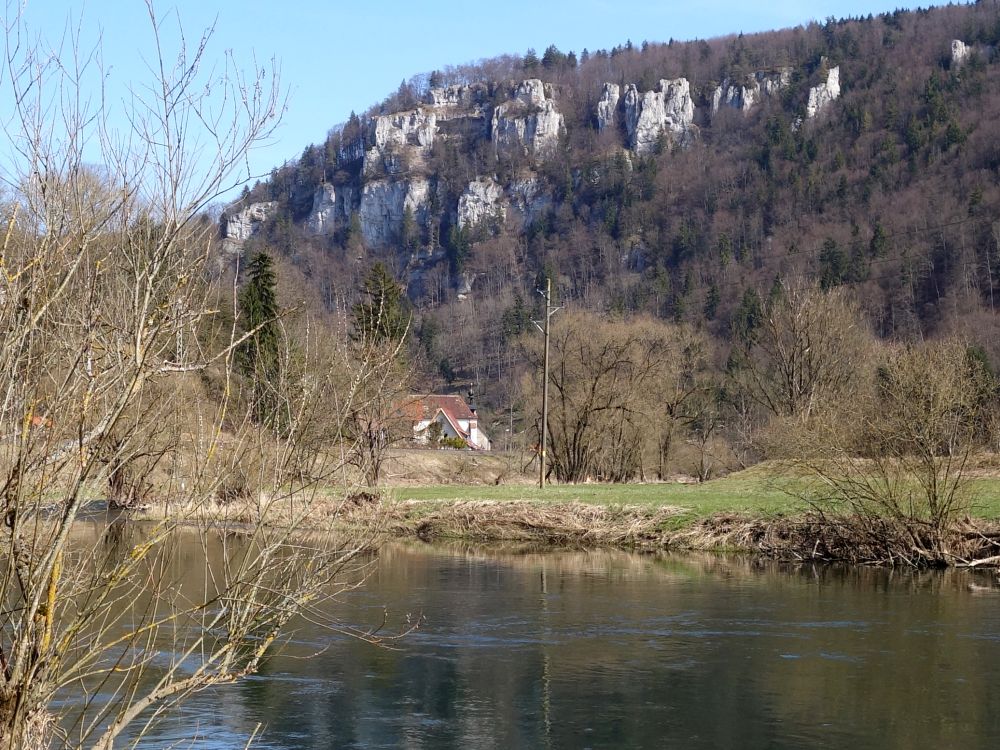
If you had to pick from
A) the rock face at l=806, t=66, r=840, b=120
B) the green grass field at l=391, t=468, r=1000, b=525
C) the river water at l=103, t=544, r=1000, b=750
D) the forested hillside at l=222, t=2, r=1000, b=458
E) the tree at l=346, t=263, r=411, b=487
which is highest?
the rock face at l=806, t=66, r=840, b=120

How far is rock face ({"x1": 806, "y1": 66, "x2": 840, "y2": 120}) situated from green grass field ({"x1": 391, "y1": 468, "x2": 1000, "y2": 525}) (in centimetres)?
14605

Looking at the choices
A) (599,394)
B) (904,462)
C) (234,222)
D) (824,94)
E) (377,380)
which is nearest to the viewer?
(234,222)

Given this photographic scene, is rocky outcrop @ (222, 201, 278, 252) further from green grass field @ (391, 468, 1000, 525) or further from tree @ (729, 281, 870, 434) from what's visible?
tree @ (729, 281, 870, 434)

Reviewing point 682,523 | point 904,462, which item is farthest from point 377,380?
point 904,462

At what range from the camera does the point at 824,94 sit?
179 meters

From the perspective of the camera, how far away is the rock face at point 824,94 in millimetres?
176750

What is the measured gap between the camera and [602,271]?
162375mm

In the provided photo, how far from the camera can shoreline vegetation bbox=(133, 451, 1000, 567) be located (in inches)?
977

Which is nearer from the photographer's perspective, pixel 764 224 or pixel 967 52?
pixel 764 224

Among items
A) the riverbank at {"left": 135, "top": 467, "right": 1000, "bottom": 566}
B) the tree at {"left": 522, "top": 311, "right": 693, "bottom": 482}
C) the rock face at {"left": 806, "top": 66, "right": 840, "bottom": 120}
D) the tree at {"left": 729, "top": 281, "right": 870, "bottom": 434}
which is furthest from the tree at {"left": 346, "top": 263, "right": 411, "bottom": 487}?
the rock face at {"left": 806, "top": 66, "right": 840, "bottom": 120}

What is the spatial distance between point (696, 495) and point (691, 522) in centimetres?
564

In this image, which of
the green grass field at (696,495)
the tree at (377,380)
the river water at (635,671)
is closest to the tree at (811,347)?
the green grass field at (696,495)

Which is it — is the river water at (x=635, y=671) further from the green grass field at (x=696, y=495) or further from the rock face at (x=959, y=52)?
the rock face at (x=959, y=52)

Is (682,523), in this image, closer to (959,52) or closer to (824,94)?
(824,94)
